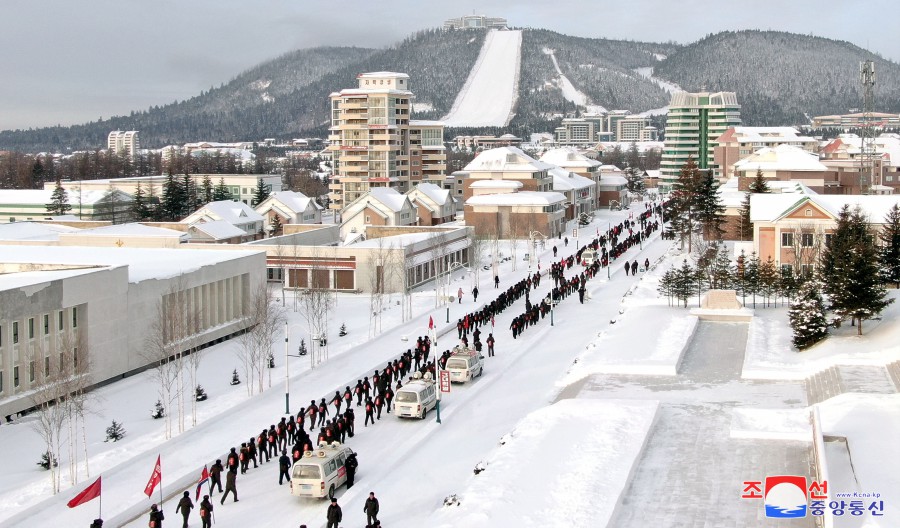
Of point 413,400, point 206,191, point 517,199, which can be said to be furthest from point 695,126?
point 413,400

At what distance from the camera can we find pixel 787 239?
4331 cm

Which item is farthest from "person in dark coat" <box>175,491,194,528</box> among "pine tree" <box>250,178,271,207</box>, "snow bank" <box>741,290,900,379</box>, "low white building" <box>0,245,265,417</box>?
"pine tree" <box>250,178,271,207</box>

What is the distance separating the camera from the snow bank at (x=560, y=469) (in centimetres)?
1653

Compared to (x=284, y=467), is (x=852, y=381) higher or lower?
higher

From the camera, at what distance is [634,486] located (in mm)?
18156

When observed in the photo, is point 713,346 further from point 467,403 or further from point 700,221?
point 700,221

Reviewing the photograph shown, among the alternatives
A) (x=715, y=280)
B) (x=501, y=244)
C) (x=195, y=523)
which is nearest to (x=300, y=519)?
(x=195, y=523)

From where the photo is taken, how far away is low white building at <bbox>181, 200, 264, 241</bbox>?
2516 inches

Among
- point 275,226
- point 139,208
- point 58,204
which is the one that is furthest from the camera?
point 139,208

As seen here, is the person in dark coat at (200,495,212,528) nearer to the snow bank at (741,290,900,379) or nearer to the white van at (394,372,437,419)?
the white van at (394,372,437,419)

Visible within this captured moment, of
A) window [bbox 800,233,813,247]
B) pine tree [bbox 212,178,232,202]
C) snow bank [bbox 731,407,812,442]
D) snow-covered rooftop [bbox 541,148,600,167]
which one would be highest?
snow-covered rooftop [bbox 541,148,600,167]
